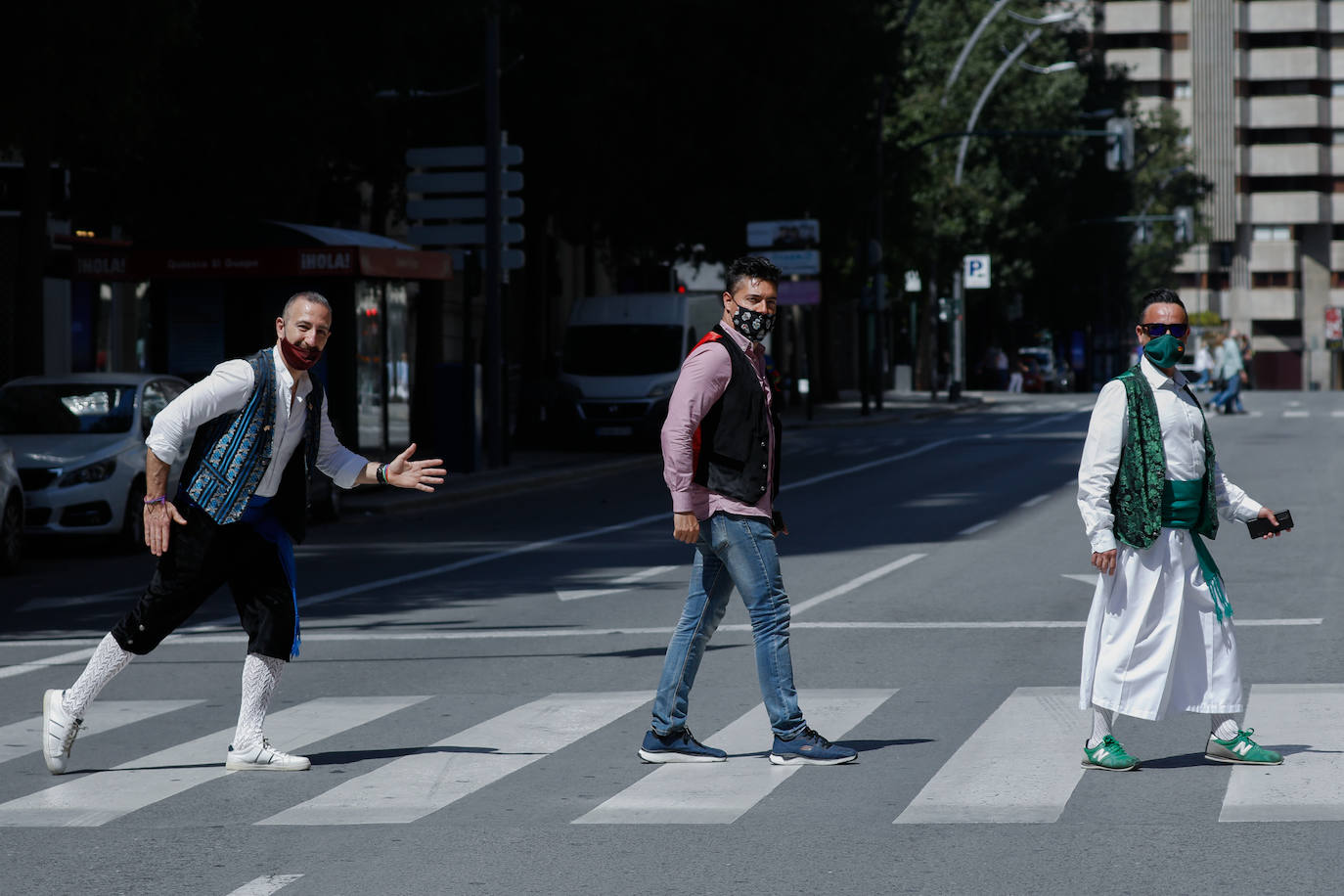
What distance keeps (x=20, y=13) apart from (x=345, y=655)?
29.6 feet

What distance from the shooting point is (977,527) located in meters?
19.0

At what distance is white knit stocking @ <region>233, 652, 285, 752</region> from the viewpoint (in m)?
7.71

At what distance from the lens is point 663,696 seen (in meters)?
7.80

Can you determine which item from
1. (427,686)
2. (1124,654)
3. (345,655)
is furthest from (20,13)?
(1124,654)

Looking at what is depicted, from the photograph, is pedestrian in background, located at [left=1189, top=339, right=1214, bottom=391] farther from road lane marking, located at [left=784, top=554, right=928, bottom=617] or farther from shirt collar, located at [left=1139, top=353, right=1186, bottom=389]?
shirt collar, located at [left=1139, top=353, right=1186, bottom=389]

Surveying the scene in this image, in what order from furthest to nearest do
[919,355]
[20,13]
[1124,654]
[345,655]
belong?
1. [919,355]
2. [20,13]
3. [345,655]
4. [1124,654]

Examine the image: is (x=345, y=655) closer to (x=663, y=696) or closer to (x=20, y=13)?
(x=663, y=696)

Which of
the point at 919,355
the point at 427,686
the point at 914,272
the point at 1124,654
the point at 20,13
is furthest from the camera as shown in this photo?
the point at 919,355

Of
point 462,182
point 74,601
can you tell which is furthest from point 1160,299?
point 462,182

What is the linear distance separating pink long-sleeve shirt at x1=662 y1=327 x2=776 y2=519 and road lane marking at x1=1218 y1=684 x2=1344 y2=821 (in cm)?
191

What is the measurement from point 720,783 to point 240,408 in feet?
6.96

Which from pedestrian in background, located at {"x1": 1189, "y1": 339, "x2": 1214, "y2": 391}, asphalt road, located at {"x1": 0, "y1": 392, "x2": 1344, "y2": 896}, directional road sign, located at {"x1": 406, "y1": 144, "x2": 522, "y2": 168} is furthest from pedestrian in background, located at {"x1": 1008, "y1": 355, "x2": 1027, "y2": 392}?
asphalt road, located at {"x1": 0, "y1": 392, "x2": 1344, "y2": 896}

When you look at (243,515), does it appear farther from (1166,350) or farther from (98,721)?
(1166,350)

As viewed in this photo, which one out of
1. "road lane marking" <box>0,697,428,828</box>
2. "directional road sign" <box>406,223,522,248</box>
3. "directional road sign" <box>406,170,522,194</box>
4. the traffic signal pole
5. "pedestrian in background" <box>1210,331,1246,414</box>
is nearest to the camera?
"road lane marking" <box>0,697,428,828</box>
